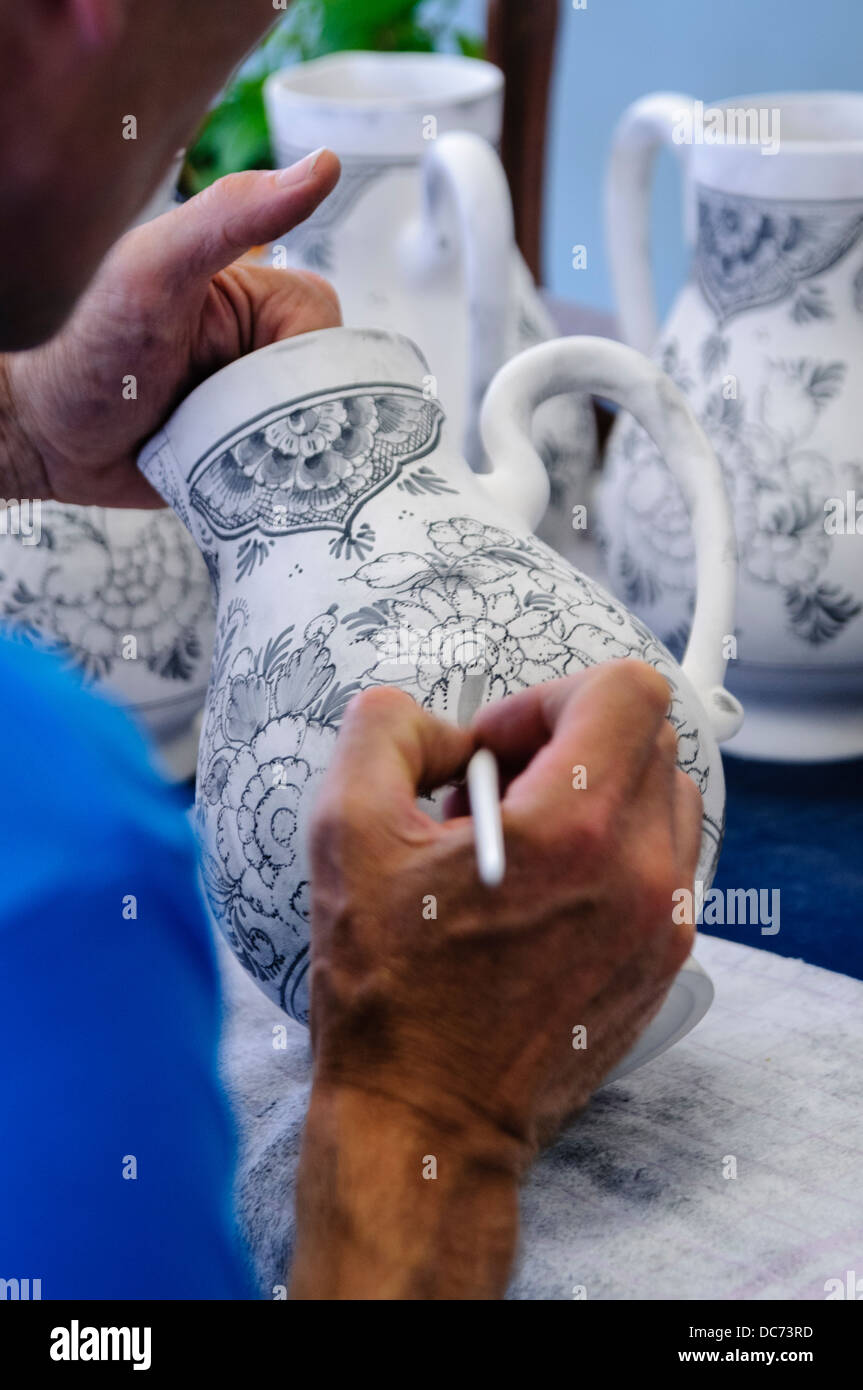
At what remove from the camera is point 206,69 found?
0.36m

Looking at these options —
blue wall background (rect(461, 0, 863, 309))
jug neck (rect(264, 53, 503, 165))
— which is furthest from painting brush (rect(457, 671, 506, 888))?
blue wall background (rect(461, 0, 863, 309))

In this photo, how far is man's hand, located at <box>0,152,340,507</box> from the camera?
2.00 feet

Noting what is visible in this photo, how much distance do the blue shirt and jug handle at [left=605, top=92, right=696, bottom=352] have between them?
600mm

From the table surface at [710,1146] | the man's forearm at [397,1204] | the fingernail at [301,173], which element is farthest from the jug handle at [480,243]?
the man's forearm at [397,1204]

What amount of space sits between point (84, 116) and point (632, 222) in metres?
0.66

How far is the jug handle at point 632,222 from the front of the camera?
93 centimetres

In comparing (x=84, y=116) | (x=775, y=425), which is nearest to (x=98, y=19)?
(x=84, y=116)

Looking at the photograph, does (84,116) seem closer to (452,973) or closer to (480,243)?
(452,973)

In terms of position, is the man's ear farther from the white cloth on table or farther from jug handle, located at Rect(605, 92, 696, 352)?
jug handle, located at Rect(605, 92, 696, 352)

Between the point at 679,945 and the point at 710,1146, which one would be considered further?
the point at 710,1146

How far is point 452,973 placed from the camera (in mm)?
429

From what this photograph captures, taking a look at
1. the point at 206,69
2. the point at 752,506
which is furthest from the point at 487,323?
the point at 206,69

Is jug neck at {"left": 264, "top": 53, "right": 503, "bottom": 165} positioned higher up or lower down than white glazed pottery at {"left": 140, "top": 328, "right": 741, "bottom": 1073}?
higher up
